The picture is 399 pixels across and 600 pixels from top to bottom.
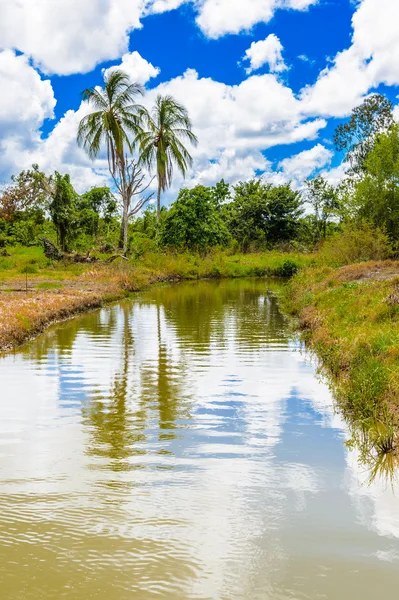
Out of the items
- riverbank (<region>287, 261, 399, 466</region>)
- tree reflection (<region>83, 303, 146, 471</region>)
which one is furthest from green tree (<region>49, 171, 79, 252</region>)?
tree reflection (<region>83, 303, 146, 471</region>)

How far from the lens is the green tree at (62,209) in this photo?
4100 cm

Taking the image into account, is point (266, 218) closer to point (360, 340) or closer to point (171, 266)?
point (171, 266)

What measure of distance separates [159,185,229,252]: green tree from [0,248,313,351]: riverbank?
1.72 m

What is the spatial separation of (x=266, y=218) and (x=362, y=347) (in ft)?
155

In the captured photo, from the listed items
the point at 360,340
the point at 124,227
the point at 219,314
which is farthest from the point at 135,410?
the point at 124,227

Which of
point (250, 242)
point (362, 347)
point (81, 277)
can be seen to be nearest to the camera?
point (362, 347)

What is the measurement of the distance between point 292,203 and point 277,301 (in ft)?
107

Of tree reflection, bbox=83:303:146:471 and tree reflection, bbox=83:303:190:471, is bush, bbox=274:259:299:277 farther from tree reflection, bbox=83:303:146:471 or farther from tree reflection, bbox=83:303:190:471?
tree reflection, bbox=83:303:146:471

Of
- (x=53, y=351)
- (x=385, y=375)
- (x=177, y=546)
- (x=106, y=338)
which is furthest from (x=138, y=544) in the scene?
(x=106, y=338)

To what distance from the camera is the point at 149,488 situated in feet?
20.1

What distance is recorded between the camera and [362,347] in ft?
35.7

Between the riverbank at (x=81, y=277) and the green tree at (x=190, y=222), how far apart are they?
172 cm

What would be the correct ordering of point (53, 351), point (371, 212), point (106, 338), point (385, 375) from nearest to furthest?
1. point (385, 375)
2. point (53, 351)
3. point (106, 338)
4. point (371, 212)

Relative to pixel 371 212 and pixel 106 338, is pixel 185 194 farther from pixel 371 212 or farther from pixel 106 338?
pixel 106 338
